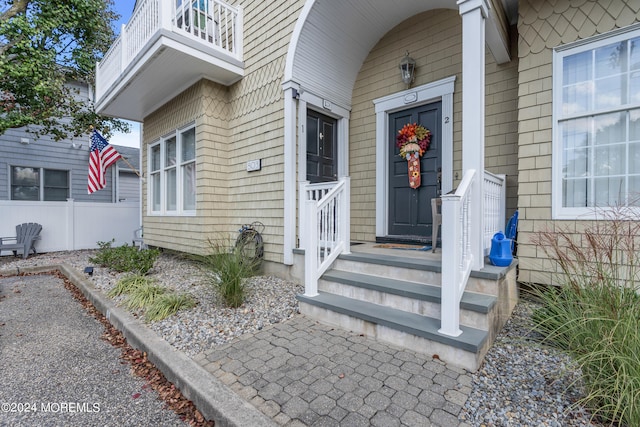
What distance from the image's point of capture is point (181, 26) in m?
5.16

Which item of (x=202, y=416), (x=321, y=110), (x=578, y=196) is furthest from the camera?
(x=321, y=110)

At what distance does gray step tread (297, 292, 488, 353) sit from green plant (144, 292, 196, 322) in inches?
52.1

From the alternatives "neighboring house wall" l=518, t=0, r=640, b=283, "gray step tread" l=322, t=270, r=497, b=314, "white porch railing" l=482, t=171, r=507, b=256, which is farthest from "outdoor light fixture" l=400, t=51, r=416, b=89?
"gray step tread" l=322, t=270, r=497, b=314

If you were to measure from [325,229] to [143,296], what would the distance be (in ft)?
7.65

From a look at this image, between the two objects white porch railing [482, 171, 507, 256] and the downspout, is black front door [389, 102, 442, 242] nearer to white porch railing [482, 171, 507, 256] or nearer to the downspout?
white porch railing [482, 171, 507, 256]

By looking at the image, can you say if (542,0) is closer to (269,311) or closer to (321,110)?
(321,110)

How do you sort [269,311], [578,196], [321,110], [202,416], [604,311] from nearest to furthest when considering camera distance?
[604,311]
[202,416]
[578,196]
[269,311]
[321,110]

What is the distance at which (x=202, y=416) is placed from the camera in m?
1.91

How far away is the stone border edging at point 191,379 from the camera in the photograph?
1762 millimetres

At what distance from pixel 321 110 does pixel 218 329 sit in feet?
11.7

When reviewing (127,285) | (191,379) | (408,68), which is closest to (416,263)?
(191,379)

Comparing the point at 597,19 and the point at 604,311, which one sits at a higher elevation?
the point at 597,19

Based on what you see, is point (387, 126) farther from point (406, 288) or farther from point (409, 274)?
point (406, 288)

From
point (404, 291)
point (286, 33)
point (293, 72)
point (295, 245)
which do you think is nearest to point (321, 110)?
point (293, 72)
